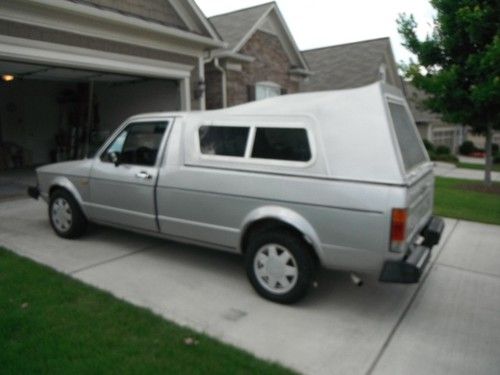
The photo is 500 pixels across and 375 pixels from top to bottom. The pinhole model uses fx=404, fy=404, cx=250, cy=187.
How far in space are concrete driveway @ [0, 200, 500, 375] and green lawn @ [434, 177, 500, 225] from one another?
70.1 inches

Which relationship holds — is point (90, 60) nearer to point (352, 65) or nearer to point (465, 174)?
point (465, 174)

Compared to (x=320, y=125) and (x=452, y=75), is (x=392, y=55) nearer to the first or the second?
(x=452, y=75)

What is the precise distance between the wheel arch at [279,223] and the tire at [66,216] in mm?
2681

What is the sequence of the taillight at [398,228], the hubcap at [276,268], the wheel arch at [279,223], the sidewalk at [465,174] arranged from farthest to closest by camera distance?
the sidewalk at [465,174] → the hubcap at [276,268] → the wheel arch at [279,223] → the taillight at [398,228]

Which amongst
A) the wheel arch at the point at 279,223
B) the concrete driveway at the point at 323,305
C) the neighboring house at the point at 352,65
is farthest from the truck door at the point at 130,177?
the neighboring house at the point at 352,65

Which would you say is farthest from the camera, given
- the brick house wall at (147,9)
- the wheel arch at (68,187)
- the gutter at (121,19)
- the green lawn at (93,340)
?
the brick house wall at (147,9)

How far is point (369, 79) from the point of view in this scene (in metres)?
23.2

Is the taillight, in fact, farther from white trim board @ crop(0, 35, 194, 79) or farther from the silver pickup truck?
white trim board @ crop(0, 35, 194, 79)

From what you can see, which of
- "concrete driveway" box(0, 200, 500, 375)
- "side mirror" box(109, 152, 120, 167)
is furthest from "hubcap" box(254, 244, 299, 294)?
"side mirror" box(109, 152, 120, 167)

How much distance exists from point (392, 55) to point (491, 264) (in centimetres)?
2394

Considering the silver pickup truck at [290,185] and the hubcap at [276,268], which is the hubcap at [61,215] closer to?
the silver pickup truck at [290,185]

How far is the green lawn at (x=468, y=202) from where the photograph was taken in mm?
7535

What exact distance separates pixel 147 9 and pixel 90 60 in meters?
2.43

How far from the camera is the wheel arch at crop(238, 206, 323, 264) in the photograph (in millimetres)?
3674
